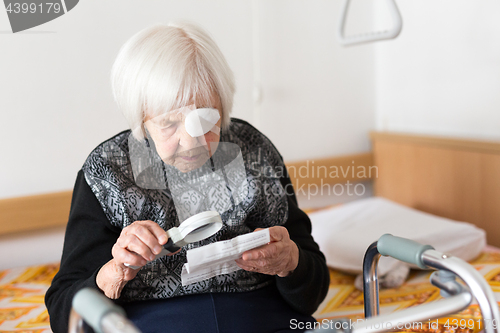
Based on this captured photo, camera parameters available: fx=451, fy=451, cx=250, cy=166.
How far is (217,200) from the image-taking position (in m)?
0.96

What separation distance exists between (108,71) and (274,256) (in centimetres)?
119

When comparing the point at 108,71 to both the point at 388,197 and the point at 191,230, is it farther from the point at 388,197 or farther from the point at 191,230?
the point at 388,197

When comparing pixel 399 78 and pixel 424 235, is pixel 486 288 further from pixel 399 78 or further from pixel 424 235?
pixel 399 78

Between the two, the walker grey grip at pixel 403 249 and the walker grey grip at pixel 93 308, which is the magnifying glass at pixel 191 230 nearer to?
the walker grey grip at pixel 93 308

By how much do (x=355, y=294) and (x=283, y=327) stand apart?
509 mm

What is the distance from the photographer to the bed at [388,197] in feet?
4.32

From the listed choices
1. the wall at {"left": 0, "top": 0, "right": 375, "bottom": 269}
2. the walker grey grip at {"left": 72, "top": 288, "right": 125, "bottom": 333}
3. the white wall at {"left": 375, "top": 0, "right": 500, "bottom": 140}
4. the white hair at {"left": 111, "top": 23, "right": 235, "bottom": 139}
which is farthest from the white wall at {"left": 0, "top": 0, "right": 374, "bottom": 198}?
the walker grey grip at {"left": 72, "top": 288, "right": 125, "bottom": 333}

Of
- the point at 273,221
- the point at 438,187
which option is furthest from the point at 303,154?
the point at 273,221

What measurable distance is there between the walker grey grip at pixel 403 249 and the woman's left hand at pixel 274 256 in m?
0.18

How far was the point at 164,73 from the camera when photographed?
2.93 feet

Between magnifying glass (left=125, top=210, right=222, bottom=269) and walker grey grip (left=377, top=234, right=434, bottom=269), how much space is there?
29cm

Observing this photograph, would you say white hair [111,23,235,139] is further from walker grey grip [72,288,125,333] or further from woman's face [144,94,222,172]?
walker grey grip [72,288,125,333]

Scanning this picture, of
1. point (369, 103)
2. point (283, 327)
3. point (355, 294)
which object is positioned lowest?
point (355, 294)

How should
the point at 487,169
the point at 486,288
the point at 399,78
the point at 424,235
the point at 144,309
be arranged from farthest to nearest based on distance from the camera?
the point at 399,78 < the point at 487,169 < the point at 424,235 < the point at 144,309 < the point at 486,288
